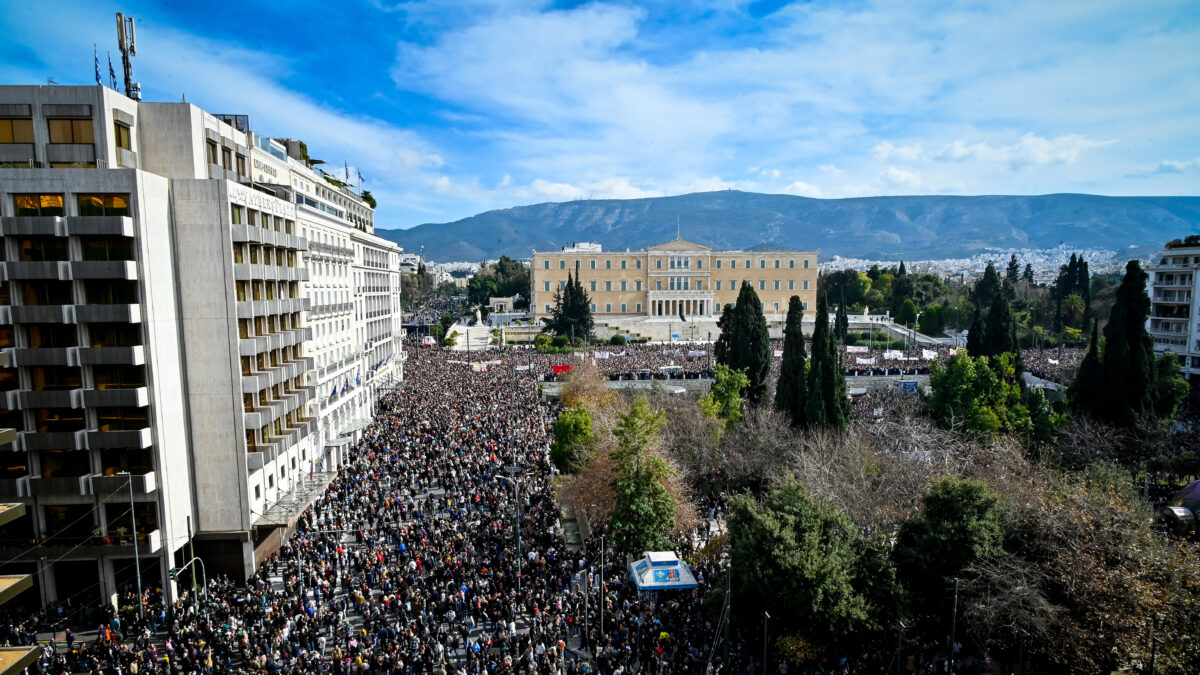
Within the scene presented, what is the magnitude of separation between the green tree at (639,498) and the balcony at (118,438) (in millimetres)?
13161

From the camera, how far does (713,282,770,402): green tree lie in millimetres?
37656

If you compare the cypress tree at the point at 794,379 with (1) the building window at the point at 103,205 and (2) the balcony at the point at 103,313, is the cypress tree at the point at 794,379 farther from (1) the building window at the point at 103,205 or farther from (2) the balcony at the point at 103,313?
(1) the building window at the point at 103,205

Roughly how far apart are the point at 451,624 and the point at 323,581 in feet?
14.7

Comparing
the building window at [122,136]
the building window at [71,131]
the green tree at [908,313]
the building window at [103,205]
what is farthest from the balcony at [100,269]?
the green tree at [908,313]

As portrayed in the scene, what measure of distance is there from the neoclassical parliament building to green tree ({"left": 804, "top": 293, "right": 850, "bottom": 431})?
64.1 meters

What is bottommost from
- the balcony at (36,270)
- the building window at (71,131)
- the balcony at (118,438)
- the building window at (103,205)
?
the balcony at (118,438)

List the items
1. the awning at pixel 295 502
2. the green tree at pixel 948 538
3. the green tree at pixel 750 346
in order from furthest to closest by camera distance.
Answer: the green tree at pixel 750 346 → the awning at pixel 295 502 → the green tree at pixel 948 538

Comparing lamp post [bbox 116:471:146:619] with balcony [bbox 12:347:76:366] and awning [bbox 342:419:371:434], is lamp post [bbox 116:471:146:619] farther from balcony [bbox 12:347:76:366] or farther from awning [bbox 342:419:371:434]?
awning [bbox 342:419:371:434]

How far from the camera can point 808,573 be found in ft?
49.2

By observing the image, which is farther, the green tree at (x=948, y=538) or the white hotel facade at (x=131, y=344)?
the white hotel facade at (x=131, y=344)

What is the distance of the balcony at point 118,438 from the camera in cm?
1808

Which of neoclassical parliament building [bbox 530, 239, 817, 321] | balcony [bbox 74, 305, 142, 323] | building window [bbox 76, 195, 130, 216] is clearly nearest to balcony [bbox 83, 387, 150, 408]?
balcony [bbox 74, 305, 142, 323]

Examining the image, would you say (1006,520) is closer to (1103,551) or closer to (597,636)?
(1103,551)

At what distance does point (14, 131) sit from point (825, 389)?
2958 cm
